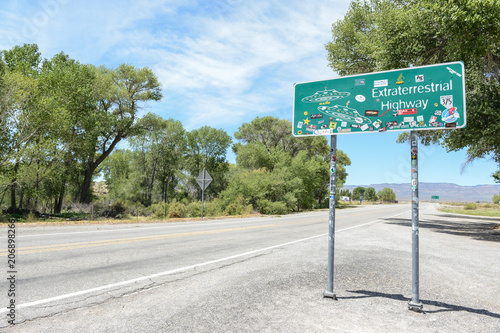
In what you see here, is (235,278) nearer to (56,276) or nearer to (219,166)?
(56,276)

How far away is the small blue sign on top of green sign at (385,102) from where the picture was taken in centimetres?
400

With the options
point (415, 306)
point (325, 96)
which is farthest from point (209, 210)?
point (415, 306)

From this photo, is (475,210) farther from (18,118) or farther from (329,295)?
(18,118)

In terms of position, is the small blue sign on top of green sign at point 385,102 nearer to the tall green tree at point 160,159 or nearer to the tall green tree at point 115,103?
the tall green tree at point 115,103

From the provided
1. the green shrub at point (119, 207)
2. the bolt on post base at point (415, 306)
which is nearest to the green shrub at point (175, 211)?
the green shrub at point (119, 207)

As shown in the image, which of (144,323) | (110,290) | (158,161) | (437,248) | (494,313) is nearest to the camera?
(144,323)

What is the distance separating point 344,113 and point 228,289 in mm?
3454

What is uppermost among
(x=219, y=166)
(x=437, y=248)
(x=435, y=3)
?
(x=435, y=3)

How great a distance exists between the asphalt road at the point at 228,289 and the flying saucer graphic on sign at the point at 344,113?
2802 millimetres

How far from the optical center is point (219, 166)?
5488 centimetres

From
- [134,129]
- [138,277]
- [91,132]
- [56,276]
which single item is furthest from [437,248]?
[134,129]

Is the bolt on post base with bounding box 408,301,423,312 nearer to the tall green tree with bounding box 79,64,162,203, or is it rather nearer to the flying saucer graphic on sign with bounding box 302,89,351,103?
the flying saucer graphic on sign with bounding box 302,89,351,103

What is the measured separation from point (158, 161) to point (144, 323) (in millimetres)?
50641

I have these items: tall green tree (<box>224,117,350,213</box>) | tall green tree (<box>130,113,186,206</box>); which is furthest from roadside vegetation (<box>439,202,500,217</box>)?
tall green tree (<box>130,113,186,206</box>)
